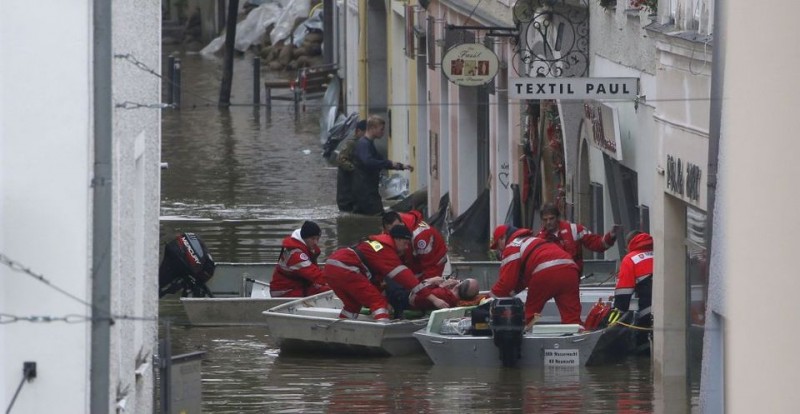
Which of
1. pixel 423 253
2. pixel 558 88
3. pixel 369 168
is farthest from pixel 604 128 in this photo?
pixel 369 168

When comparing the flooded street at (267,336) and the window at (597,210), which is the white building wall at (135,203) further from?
the window at (597,210)

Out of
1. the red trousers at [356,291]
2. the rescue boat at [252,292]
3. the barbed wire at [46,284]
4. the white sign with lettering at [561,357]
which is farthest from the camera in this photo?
the rescue boat at [252,292]

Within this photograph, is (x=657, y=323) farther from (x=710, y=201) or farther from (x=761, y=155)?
(x=761, y=155)

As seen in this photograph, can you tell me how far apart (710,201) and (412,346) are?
4.53 metres

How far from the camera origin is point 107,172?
8.53m

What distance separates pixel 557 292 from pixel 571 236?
1.78 meters

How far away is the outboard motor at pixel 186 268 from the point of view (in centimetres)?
1777

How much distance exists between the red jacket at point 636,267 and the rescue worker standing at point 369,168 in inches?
408

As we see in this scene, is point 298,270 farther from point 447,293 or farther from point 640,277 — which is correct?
point 640,277

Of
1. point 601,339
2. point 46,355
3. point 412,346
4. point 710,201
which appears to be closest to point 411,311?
point 412,346

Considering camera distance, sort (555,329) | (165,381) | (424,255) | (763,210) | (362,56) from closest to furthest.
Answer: (763,210), (165,381), (555,329), (424,255), (362,56)

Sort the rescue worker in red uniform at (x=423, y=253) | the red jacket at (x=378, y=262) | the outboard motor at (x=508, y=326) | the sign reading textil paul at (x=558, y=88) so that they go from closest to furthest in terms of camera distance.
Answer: the outboard motor at (x=508, y=326) < the red jacket at (x=378, y=262) < the sign reading textil paul at (x=558, y=88) < the rescue worker in red uniform at (x=423, y=253)

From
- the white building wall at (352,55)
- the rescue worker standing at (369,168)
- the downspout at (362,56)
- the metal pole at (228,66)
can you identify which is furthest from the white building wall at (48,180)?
the metal pole at (228,66)

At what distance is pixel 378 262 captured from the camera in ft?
51.5
